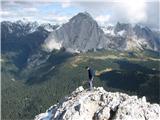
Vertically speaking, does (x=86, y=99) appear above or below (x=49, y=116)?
above

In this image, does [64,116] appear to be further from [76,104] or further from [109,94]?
[109,94]

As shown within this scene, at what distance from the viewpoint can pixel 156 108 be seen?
90625mm

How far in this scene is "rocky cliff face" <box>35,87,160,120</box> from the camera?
85.1 meters

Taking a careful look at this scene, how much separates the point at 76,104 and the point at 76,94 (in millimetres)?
11063

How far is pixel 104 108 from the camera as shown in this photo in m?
85.4

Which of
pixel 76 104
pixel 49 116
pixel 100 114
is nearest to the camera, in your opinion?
pixel 100 114

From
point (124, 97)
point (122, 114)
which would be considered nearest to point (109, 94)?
point (124, 97)

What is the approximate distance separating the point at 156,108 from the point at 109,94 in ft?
33.2

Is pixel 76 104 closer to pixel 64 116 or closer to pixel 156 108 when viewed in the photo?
pixel 64 116

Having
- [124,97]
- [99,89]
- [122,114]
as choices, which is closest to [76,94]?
[99,89]

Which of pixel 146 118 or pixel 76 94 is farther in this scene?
pixel 76 94

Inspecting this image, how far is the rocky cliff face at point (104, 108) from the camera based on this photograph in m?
85.1

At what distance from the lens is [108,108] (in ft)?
282

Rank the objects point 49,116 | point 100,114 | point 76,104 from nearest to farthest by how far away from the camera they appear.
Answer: point 100,114
point 76,104
point 49,116
